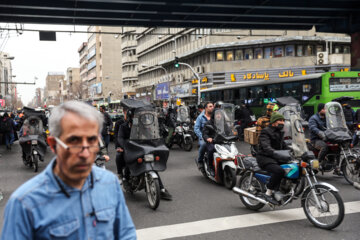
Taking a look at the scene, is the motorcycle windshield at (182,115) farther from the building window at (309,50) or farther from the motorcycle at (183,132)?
the building window at (309,50)

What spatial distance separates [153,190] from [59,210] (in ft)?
15.7

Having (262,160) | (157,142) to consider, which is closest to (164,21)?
(157,142)

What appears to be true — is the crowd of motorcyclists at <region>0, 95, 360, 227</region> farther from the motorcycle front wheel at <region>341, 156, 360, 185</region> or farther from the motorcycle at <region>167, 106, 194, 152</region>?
the motorcycle at <region>167, 106, 194, 152</region>

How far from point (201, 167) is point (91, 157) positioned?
7.69 meters

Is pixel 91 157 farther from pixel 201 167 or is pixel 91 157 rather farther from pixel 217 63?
pixel 217 63

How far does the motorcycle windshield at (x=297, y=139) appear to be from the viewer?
5738 millimetres

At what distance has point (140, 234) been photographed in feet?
17.2

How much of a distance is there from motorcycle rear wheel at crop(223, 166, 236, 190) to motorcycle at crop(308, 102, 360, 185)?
7.36 ft

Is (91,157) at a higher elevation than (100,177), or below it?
higher

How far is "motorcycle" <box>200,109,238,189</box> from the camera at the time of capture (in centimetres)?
816

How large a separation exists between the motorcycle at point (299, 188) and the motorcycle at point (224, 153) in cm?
129

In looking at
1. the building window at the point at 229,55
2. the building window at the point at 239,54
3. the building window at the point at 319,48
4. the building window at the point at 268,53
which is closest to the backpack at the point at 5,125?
the building window at the point at 229,55

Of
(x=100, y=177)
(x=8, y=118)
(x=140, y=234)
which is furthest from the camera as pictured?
(x=8, y=118)

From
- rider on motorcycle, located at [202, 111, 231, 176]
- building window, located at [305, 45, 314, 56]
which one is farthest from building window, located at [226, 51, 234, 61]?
rider on motorcycle, located at [202, 111, 231, 176]
